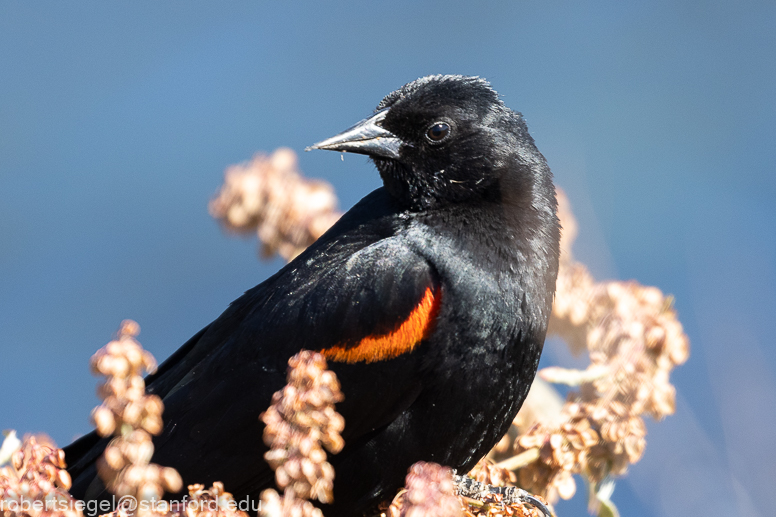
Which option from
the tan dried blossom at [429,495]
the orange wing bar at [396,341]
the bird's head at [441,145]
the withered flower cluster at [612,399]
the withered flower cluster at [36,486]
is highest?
the bird's head at [441,145]

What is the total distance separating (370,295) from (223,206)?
95 centimetres

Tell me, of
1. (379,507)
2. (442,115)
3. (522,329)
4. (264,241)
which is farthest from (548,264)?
(264,241)

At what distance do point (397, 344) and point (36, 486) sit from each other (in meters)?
1.33

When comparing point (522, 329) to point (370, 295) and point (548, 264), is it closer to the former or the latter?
point (548, 264)

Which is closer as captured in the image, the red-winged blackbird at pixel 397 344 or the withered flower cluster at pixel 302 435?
the withered flower cluster at pixel 302 435

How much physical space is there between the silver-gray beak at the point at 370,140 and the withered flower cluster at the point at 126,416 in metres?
1.73

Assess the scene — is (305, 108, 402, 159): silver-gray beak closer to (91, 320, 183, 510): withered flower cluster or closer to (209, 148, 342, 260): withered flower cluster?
(209, 148, 342, 260): withered flower cluster

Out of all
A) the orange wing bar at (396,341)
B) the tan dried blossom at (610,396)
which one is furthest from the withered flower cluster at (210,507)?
the tan dried blossom at (610,396)

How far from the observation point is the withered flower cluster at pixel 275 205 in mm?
2863

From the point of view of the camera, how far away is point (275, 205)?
2.87 m

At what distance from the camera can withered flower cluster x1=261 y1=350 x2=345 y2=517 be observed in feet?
2.62

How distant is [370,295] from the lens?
2.20 metres

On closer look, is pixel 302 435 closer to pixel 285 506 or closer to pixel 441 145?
pixel 285 506

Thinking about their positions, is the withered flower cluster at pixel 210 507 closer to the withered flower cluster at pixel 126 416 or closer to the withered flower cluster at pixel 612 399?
the withered flower cluster at pixel 126 416
